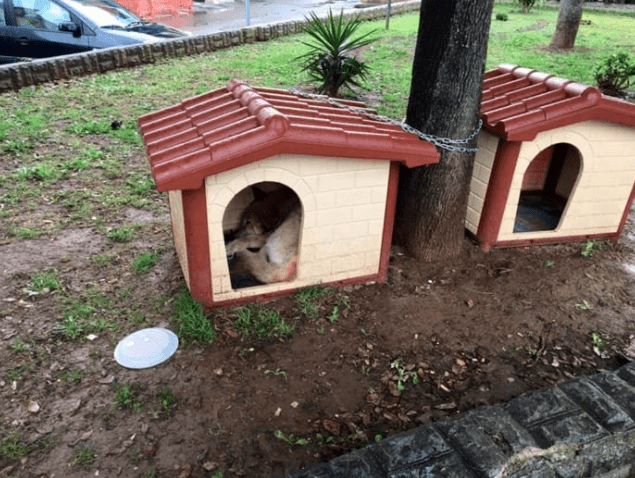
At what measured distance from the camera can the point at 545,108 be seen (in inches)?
170

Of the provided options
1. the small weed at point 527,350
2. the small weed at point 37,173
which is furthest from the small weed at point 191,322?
the small weed at point 37,173

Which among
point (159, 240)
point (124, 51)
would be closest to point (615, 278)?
point (159, 240)

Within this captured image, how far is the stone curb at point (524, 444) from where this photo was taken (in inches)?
97.4

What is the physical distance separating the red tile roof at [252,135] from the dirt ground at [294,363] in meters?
1.17

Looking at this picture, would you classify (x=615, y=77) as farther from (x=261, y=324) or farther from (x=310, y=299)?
(x=261, y=324)

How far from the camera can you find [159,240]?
5.04m

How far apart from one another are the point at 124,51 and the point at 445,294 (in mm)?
8664

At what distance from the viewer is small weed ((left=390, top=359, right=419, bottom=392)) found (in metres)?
3.47

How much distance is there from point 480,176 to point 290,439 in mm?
2897

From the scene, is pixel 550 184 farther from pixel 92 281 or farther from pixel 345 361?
pixel 92 281

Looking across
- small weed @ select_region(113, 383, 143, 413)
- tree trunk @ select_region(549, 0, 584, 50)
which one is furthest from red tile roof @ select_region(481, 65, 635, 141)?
tree trunk @ select_region(549, 0, 584, 50)

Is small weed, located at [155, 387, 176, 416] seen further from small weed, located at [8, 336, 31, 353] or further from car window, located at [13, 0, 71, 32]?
car window, located at [13, 0, 71, 32]

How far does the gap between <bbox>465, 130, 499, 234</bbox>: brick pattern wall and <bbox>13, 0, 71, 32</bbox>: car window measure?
28.6 ft

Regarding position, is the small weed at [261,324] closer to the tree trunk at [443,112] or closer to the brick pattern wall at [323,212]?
the brick pattern wall at [323,212]
